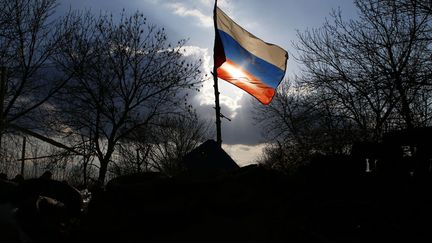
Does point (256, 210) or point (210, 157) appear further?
point (210, 157)

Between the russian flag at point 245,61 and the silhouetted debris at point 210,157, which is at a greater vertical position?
the russian flag at point 245,61

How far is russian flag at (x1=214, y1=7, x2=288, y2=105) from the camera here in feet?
35.2

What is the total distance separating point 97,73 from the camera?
25609 millimetres

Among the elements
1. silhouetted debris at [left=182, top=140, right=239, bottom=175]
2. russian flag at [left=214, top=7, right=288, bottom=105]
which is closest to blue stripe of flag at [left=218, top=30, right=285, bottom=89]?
russian flag at [left=214, top=7, right=288, bottom=105]

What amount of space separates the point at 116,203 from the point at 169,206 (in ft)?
1.71

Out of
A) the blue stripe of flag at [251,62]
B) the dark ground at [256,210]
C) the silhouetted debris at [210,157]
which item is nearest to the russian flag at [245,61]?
the blue stripe of flag at [251,62]

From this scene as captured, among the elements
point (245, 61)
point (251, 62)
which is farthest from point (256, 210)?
point (251, 62)

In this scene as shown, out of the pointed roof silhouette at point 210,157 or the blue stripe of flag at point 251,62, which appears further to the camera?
the blue stripe of flag at point 251,62

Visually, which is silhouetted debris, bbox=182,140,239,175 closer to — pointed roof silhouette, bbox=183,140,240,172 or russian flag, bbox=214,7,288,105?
pointed roof silhouette, bbox=183,140,240,172

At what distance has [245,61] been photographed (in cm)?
1129

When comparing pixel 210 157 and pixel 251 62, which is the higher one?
pixel 251 62

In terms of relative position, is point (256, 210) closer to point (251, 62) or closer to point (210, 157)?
point (210, 157)

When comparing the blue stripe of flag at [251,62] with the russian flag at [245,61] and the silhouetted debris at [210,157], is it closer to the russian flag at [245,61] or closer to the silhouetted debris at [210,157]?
the russian flag at [245,61]

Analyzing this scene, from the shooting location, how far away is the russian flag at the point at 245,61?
10714 mm
